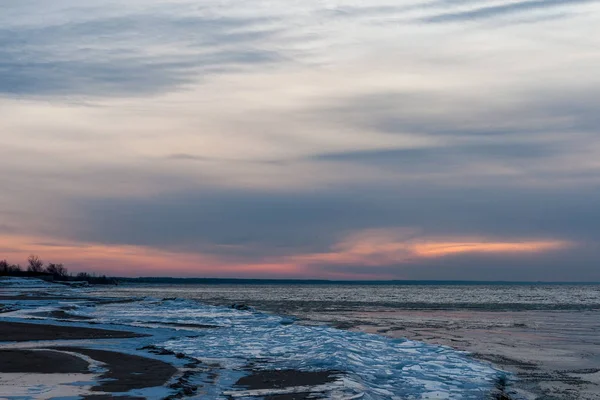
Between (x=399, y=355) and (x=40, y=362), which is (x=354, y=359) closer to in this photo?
(x=399, y=355)

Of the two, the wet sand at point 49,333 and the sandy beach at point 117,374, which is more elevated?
the wet sand at point 49,333

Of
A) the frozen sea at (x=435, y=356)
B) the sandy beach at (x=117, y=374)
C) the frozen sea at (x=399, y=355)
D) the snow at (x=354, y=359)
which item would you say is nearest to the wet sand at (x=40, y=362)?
the sandy beach at (x=117, y=374)

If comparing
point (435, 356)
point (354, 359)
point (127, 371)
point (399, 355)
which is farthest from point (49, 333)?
point (435, 356)

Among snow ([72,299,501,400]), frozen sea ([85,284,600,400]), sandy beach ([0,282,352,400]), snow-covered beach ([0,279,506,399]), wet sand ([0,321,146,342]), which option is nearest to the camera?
sandy beach ([0,282,352,400])

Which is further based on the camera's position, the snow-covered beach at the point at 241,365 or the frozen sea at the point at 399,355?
the frozen sea at the point at 399,355

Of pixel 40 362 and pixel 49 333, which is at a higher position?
pixel 49 333

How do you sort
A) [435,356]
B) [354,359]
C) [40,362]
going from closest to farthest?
[40,362] → [354,359] → [435,356]

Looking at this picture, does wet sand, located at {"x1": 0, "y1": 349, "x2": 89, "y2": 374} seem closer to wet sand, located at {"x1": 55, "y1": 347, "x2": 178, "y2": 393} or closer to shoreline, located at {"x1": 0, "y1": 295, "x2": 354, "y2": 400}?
shoreline, located at {"x1": 0, "y1": 295, "x2": 354, "y2": 400}

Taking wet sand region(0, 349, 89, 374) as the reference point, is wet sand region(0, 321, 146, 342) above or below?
above

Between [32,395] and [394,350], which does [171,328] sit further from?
[32,395]

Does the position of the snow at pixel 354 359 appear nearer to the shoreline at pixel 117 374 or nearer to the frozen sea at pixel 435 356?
the frozen sea at pixel 435 356

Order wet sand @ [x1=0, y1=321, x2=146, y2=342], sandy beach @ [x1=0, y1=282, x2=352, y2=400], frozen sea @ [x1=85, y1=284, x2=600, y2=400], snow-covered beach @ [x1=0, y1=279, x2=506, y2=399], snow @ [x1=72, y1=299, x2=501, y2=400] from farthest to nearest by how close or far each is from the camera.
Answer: wet sand @ [x1=0, y1=321, x2=146, y2=342], frozen sea @ [x1=85, y1=284, x2=600, y2=400], snow @ [x1=72, y1=299, x2=501, y2=400], snow-covered beach @ [x1=0, y1=279, x2=506, y2=399], sandy beach @ [x1=0, y1=282, x2=352, y2=400]

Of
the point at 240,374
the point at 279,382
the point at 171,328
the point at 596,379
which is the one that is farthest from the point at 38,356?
the point at 596,379

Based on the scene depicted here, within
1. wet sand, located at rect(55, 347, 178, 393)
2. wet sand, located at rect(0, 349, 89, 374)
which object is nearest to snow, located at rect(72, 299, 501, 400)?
wet sand, located at rect(55, 347, 178, 393)
